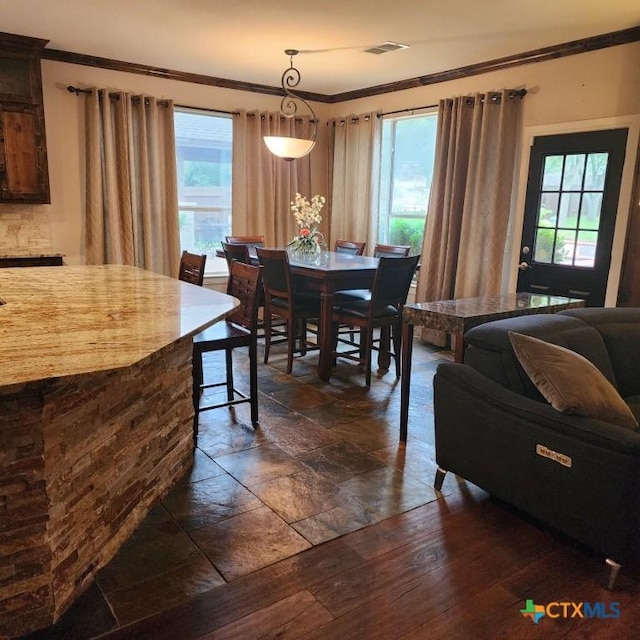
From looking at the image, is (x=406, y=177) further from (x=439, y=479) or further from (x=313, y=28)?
(x=439, y=479)

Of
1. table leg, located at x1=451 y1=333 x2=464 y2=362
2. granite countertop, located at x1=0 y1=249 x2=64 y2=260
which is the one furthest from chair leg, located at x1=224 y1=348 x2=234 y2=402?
granite countertop, located at x1=0 y1=249 x2=64 y2=260

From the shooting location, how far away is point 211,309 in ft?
8.13

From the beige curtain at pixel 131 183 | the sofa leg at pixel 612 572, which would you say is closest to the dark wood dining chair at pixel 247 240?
the beige curtain at pixel 131 183

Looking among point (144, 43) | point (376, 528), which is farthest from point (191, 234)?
point (376, 528)

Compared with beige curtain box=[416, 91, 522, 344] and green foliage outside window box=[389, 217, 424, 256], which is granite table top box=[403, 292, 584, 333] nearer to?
beige curtain box=[416, 91, 522, 344]

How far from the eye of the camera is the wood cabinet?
4480 mm

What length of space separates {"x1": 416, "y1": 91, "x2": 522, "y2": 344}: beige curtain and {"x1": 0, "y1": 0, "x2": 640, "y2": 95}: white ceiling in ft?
1.50

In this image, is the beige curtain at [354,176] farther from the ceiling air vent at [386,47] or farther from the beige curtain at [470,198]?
the ceiling air vent at [386,47]

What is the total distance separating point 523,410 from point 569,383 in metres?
0.20

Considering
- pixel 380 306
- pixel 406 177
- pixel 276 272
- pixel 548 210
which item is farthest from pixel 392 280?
pixel 406 177

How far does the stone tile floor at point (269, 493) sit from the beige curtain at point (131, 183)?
2.18 metres

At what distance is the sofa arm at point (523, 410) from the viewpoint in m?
1.93

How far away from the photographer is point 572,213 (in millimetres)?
4391

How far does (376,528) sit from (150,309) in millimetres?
1335
